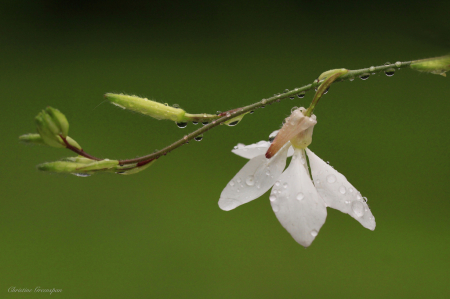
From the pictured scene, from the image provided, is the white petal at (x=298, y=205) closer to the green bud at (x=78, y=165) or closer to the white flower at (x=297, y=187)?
the white flower at (x=297, y=187)

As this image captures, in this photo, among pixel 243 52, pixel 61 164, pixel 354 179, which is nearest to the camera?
pixel 61 164

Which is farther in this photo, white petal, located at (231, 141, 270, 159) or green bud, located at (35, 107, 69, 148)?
white petal, located at (231, 141, 270, 159)

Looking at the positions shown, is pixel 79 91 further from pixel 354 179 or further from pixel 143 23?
pixel 354 179

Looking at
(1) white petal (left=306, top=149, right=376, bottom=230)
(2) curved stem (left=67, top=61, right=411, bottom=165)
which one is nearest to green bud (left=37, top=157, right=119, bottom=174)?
(2) curved stem (left=67, top=61, right=411, bottom=165)

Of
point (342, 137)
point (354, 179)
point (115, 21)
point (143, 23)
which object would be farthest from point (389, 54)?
point (115, 21)

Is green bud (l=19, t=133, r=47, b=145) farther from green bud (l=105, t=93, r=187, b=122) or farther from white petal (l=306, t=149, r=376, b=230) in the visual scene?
white petal (l=306, t=149, r=376, b=230)

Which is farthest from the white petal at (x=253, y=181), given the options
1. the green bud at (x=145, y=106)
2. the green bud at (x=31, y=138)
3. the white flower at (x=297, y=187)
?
the green bud at (x=31, y=138)
